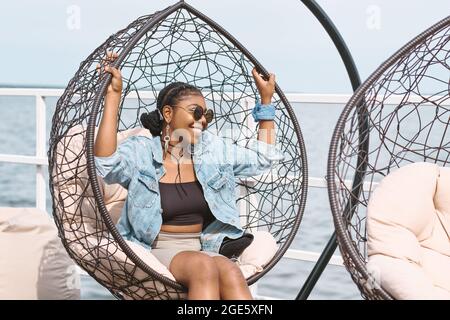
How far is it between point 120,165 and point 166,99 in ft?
1.16

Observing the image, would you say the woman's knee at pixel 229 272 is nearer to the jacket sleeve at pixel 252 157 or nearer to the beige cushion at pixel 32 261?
the jacket sleeve at pixel 252 157

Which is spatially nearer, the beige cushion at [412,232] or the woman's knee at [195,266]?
the beige cushion at [412,232]

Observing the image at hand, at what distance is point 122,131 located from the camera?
340 centimetres

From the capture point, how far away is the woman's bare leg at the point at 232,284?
251 centimetres

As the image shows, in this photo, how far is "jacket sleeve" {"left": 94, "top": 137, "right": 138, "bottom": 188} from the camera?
273 centimetres

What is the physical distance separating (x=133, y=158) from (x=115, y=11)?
29.3 ft

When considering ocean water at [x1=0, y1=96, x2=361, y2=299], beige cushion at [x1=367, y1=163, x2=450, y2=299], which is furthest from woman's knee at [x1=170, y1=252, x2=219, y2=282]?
ocean water at [x1=0, y1=96, x2=361, y2=299]

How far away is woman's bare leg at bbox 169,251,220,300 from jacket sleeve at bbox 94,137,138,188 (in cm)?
38

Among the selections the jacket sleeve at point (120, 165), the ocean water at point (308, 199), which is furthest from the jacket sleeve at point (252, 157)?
the ocean water at point (308, 199)

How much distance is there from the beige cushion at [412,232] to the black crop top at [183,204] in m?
0.68

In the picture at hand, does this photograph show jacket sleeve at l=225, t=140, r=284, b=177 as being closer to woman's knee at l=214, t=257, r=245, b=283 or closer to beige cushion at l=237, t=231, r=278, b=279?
beige cushion at l=237, t=231, r=278, b=279

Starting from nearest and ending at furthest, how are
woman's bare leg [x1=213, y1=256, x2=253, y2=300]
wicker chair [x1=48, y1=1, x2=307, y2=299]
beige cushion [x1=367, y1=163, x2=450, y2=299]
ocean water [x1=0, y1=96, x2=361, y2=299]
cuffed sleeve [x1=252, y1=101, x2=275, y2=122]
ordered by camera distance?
1. beige cushion [x1=367, y1=163, x2=450, y2=299]
2. woman's bare leg [x1=213, y1=256, x2=253, y2=300]
3. wicker chair [x1=48, y1=1, x2=307, y2=299]
4. cuffed sleeve [x1=252, y1=101, x2=275, y2=122]
5. ocean water [x1=0, y1=96, x2=361, y2=299]

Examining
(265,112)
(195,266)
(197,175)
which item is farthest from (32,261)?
(265,112)
